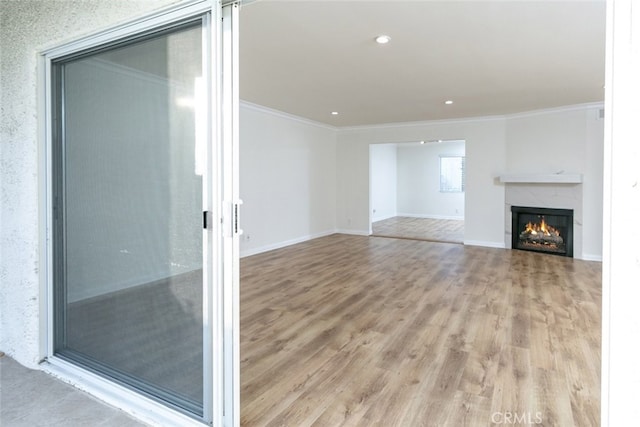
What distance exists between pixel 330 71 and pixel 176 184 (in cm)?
278

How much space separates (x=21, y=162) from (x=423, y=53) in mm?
3233

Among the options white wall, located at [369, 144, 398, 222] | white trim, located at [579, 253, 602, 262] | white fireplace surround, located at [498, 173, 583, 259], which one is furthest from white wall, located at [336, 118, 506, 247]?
white wall, located at [369, 144, 398, 222]

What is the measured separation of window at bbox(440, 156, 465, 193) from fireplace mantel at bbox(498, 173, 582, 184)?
4.83 metres

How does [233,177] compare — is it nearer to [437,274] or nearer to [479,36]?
[479,36]

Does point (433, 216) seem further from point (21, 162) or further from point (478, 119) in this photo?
point (21, 162)

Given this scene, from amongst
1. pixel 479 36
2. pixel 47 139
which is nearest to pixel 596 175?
pixel 479 36

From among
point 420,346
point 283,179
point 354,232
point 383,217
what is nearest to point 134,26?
point 420,346

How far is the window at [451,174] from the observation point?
36.9 feet

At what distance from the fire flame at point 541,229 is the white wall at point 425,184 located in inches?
186

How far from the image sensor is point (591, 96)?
5.20 metres

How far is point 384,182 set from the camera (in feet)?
37.4

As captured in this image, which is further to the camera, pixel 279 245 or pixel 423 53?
pixel 279 245

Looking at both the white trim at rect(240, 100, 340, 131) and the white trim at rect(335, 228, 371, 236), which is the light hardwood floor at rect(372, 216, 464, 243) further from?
the white trim at rect(240, 100, 340, 131)

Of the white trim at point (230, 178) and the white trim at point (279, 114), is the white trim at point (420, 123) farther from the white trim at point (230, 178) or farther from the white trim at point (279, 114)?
the white trim at point (230, 178)
